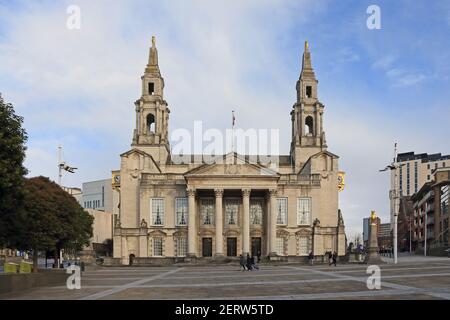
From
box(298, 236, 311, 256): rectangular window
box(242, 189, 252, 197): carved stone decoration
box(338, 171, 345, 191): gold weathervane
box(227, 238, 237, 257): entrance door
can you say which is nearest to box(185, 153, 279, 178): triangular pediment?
box(242, 189, 252, 197): carved stone decoration

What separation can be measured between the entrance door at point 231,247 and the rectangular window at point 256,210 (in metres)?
3.90

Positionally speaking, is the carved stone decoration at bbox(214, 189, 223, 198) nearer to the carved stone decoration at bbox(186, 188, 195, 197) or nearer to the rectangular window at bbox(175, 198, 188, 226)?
the carved stone decoration at bbox(186, 188, 195, 197)

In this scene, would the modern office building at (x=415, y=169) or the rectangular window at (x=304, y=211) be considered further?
the modern office building at (x=415, y=169)

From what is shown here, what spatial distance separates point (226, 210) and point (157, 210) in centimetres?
982

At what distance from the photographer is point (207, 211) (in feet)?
247

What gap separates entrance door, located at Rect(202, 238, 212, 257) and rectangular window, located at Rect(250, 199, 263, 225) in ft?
22.6

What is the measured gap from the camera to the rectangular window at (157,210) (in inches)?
2916

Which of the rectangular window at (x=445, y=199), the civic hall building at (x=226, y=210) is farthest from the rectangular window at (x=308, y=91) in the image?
the rectangular window at (x=445, y=199)

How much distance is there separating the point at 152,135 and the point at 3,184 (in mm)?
58238

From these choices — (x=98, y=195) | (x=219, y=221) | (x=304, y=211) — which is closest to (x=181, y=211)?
(x=219, y=221)

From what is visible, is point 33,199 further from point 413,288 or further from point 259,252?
point 259,252

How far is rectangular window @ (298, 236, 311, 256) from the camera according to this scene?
242 ft

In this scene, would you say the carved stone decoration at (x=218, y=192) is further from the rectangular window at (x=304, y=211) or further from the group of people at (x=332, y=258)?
the group of people at (x=332, y=258)

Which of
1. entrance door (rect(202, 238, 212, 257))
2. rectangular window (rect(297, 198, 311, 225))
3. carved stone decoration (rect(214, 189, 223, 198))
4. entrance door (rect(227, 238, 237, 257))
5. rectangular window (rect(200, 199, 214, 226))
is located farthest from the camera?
rectangular window (rect(200, 199, 214, 226))
